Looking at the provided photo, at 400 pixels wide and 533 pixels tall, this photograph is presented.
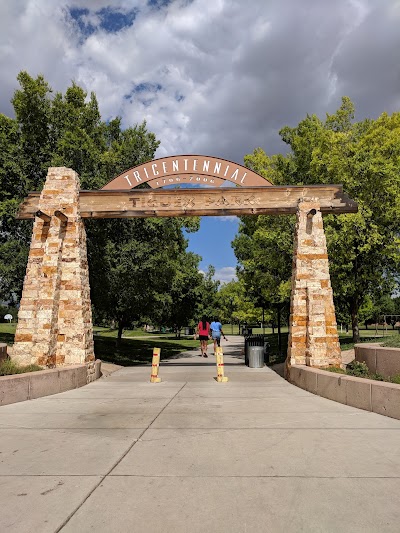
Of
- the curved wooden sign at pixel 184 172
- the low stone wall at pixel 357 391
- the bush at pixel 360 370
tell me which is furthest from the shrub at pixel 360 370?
the curved wooden sign at pixel 184 172

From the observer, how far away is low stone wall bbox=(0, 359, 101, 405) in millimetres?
7798

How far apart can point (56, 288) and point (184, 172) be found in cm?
513

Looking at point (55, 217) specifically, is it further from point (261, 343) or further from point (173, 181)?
point (261, 343)

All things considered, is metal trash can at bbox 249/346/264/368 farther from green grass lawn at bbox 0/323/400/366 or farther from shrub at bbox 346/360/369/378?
shrub at bbox 346/360/369/378

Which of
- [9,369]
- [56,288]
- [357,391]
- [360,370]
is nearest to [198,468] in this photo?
[357,391]

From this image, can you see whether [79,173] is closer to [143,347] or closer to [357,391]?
[357,391]

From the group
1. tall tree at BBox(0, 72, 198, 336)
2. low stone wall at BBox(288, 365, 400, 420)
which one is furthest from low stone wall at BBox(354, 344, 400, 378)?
tall tree at BBox(0, 72, 198, 336)

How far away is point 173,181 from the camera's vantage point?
1270 centimetres

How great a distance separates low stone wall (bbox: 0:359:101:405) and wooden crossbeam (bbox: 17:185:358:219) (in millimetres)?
4614

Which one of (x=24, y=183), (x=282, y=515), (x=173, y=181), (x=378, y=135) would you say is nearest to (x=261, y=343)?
(x=173, y=181)

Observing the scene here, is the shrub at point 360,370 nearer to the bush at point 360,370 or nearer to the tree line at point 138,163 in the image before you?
the bush at point 360,370

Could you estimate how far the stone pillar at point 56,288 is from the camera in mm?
10914

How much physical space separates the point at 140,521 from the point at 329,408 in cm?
517

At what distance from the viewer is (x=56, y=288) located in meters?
11.3
